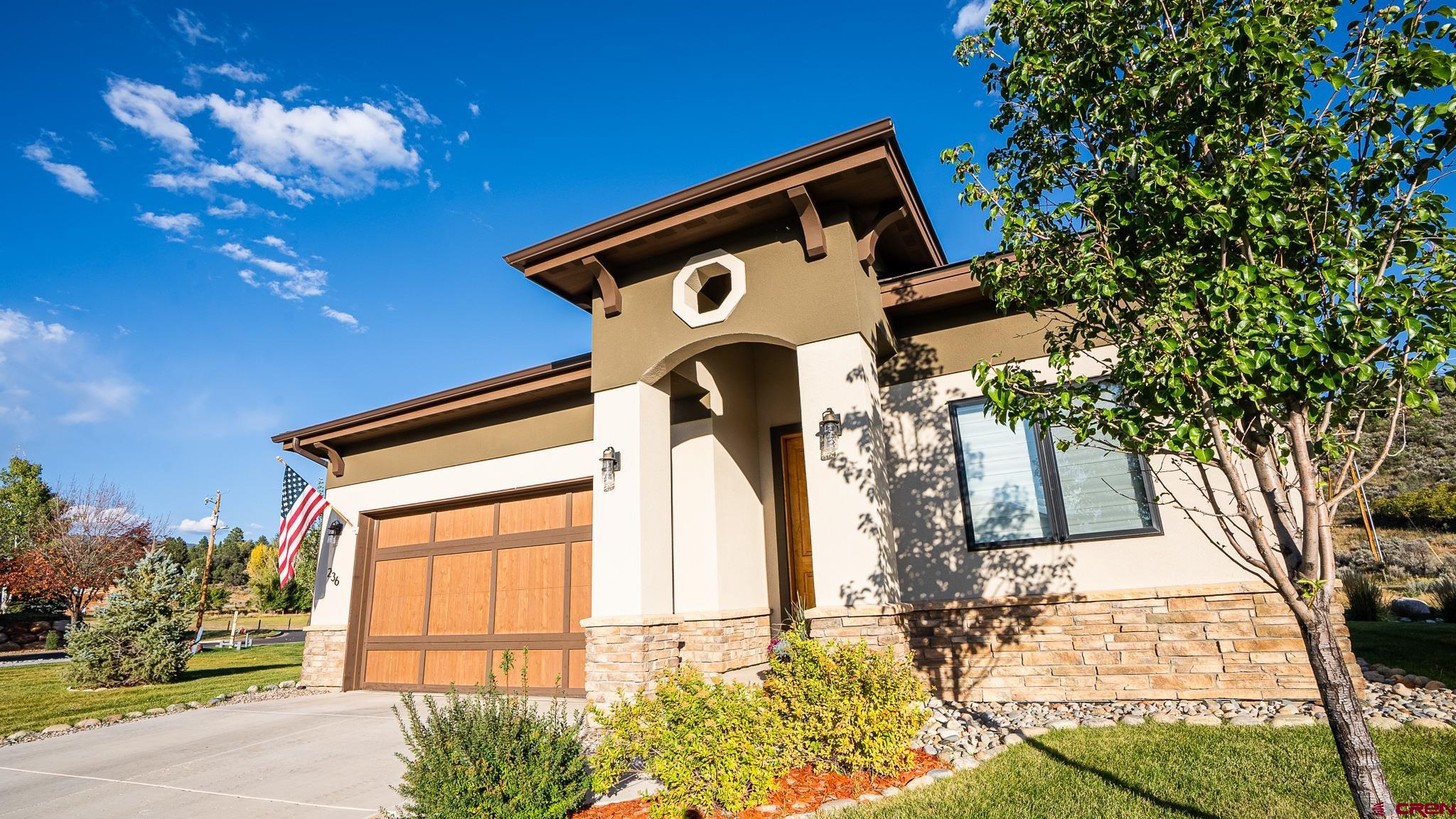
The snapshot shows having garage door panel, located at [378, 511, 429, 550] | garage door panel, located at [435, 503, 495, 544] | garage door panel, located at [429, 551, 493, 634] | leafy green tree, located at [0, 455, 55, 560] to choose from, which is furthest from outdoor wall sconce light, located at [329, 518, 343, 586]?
leafy green tree, located at [0, 455, 55, 560]

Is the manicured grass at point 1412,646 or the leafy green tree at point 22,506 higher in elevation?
the leafy green tree at point 22,506

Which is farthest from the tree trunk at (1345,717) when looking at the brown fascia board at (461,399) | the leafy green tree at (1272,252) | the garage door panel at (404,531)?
the garage door panel at (404,531)

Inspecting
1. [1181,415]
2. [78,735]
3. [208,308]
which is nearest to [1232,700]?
[1181,415]

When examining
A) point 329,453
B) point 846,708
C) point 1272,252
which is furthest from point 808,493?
point 329,453

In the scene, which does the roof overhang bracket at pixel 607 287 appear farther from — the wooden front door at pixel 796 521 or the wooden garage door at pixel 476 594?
the wooden front door at pixel 796 521

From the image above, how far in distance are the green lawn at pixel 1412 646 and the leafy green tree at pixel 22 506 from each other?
37.9 meters

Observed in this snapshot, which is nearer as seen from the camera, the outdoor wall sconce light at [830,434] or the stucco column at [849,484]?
the stucco column at [849,484]

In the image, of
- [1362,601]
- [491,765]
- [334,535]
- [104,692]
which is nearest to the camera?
[491,765]

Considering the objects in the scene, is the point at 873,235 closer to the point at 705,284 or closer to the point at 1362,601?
the point at 705,284

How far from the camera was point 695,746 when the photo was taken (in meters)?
3.96

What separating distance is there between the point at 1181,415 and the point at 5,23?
1771cm

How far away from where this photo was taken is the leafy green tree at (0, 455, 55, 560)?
86.3 feet

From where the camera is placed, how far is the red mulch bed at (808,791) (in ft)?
13.4

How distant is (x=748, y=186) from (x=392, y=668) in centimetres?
874
